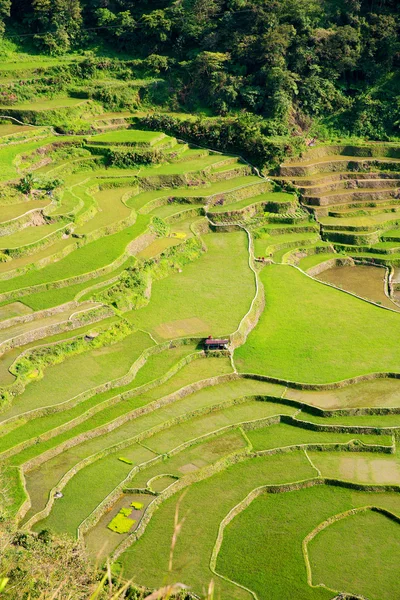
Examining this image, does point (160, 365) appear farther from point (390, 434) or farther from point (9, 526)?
point (9, 526)

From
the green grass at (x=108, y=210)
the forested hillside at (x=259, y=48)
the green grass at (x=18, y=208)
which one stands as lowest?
the green grass at (x=108, y=210)

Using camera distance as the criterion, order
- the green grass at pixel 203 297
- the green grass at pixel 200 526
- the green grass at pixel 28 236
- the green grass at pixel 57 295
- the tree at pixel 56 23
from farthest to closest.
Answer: the tree at pixel 56 23 < the green grass at pixel 28 236 < the green grass at pixel 203 297 < the green grass at pixel 57 295 < the green grass at pixel 200 526

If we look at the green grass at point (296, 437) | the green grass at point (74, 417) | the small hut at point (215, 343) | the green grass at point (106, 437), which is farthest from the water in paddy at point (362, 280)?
the green grass at point (74, 417)

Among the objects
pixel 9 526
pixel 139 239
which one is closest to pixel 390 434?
pixel 9 526

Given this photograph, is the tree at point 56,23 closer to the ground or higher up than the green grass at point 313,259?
higher up

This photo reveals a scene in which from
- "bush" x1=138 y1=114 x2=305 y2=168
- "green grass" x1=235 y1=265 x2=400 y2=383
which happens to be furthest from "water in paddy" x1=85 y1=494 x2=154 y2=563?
"bush" x1=138 y1=114 x2=305 y2=168

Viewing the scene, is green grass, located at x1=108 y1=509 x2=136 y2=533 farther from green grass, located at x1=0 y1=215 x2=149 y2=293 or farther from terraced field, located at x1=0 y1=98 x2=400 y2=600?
green grass, located at x1=0 y1=215 x2=149 y2=293

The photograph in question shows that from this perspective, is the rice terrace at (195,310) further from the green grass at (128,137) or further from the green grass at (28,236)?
the green grass at (128,137)
